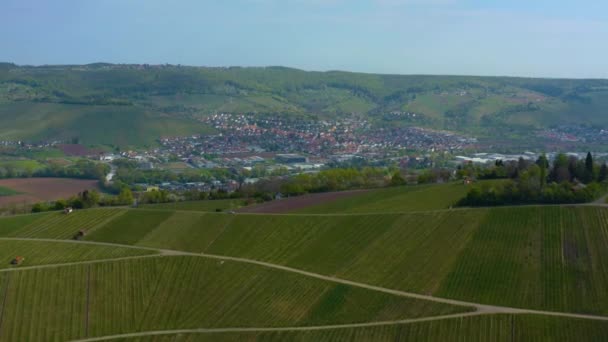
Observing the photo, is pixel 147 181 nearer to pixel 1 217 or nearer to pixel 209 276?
pixel 1 217

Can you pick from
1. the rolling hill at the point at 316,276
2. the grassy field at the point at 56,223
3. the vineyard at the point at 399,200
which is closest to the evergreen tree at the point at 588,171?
the vineyard at the point at 399,200

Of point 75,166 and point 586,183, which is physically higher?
point 586,183

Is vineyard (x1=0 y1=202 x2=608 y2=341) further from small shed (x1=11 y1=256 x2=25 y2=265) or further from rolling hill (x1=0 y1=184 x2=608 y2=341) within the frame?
small shed (x1=11 y1=256 x2=25 y2=265)

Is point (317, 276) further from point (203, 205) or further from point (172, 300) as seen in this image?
point (203, 205)

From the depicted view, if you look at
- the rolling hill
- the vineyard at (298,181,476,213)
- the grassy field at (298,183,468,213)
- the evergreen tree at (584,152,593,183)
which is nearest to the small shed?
the rolling hill

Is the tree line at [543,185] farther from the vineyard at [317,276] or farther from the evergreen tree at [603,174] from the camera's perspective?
the vineyard at [317,276]

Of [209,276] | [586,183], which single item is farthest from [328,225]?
[586,183]
